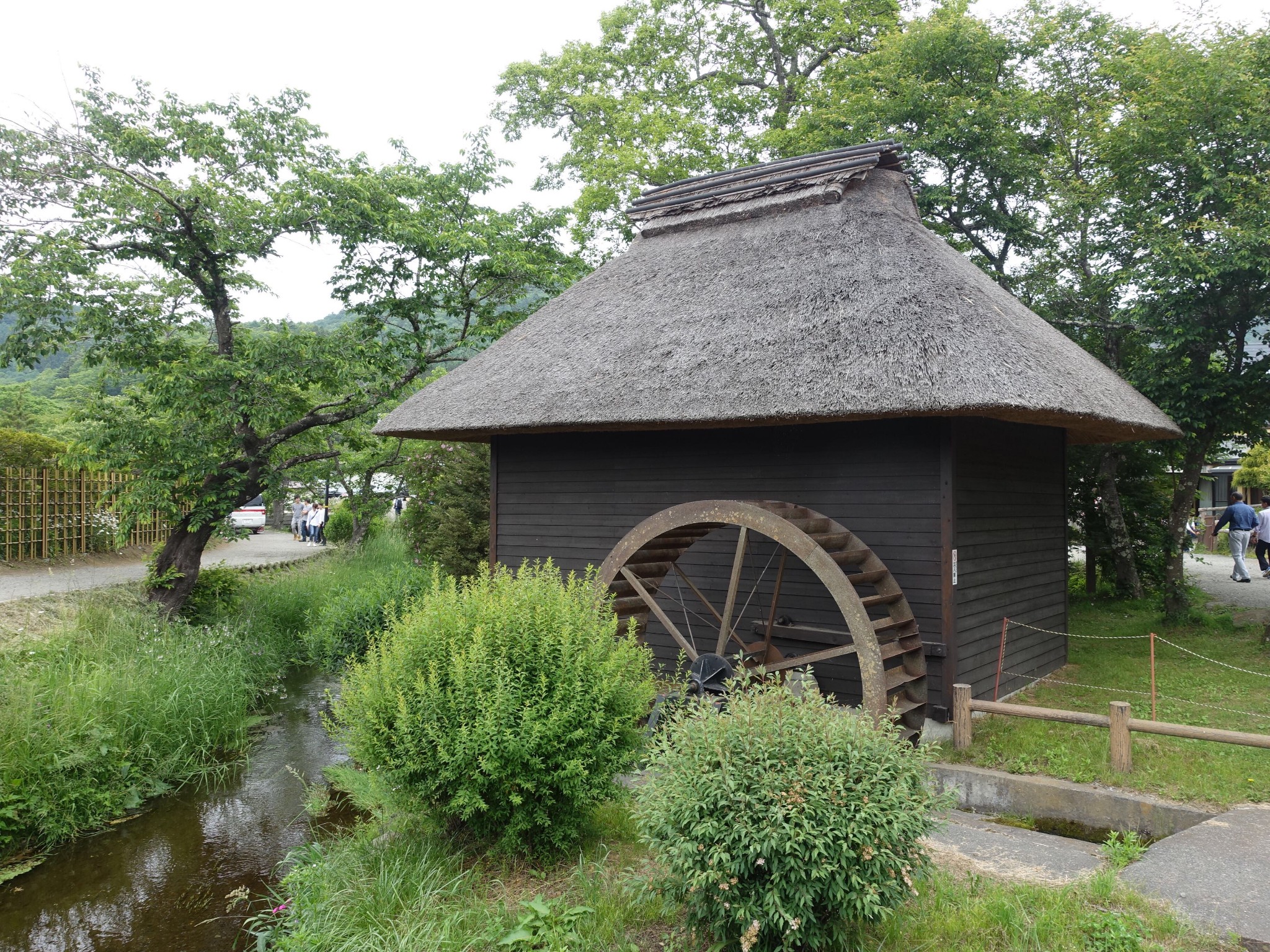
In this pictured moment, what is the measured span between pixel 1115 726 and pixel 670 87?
16.6 meters

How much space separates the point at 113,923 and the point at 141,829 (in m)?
1.40

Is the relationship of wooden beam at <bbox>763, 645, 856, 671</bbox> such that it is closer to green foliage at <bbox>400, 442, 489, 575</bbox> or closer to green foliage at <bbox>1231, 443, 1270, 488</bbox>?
green foliage at <bbox>400, 442, 489, 575</bbox>

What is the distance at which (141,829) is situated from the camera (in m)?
6.09

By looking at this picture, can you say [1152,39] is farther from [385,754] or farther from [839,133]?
[385,754]

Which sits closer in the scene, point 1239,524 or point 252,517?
point 1239,524

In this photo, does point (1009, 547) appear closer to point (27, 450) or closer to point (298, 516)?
point (27, 450)

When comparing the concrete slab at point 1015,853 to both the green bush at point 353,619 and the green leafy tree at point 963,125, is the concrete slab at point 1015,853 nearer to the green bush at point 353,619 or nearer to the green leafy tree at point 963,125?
the green bush at point 353,619

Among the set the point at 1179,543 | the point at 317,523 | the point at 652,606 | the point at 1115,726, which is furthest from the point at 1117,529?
the point at 317,523

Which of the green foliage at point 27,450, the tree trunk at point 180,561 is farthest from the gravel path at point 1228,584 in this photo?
the green foliage at point 27,450

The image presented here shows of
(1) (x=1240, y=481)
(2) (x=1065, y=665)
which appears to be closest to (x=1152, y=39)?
(2) (x=1065, y=665)

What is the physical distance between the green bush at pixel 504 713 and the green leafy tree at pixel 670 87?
41.1 feet

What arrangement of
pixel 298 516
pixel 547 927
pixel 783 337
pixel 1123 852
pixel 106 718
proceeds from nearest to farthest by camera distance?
1. pixel 547 927
2. pixel 1123 852
3. pixel 106 718
4. pixel 783 337
5. pixel 298 516

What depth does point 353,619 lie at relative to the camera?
9.34 metres

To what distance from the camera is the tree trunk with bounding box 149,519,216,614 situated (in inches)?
425
